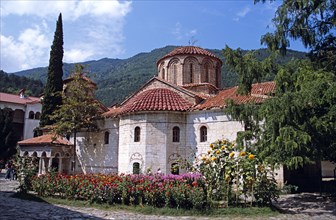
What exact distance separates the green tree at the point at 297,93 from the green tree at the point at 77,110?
12.4 meters

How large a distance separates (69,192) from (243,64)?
8108 millimetres

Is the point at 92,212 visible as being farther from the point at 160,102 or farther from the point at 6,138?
the point at 6,138

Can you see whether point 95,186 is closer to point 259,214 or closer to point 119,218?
point 119,218

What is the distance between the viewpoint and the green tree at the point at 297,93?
8938 millimetres

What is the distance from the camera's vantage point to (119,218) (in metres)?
8.84

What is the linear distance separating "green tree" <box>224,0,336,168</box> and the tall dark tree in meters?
20.8

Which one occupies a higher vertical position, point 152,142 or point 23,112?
point 23,112

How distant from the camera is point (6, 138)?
99.9 ft

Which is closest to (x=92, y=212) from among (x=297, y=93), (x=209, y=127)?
(x=297, y=93)

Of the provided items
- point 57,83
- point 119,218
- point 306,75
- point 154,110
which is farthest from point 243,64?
point 57,83

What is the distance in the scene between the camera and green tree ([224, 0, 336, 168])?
29.3 ft

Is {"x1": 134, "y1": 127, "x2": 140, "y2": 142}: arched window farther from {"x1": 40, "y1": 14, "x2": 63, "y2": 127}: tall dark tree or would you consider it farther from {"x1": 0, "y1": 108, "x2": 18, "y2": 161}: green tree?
{"x1": 0, "y1": 108, "x2": 18, "y2": 161}: green tree

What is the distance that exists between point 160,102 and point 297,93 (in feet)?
32.9

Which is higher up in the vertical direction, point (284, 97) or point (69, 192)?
point (284, 97)
